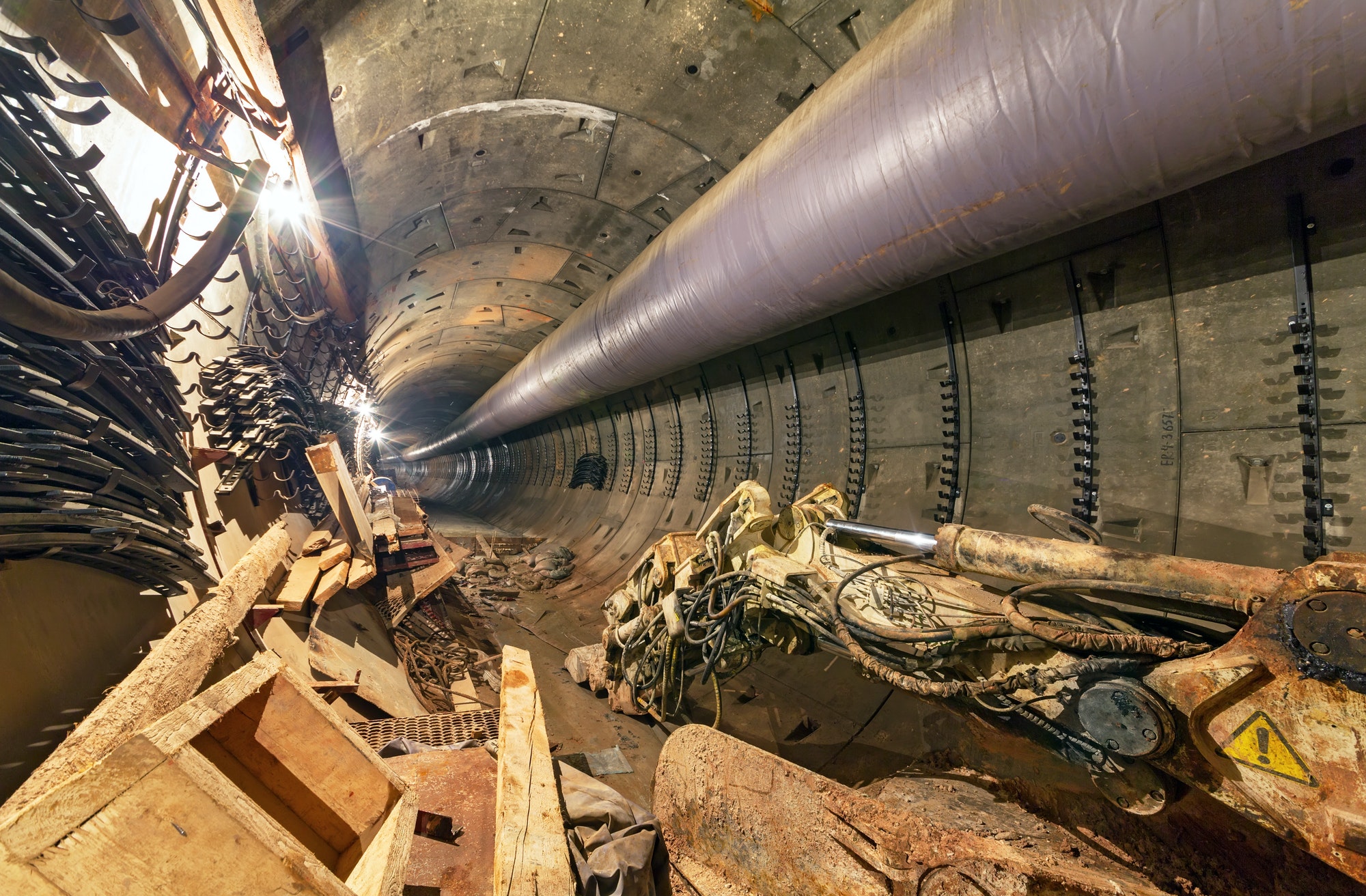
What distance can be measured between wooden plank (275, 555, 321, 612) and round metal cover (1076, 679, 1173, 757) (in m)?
4.36

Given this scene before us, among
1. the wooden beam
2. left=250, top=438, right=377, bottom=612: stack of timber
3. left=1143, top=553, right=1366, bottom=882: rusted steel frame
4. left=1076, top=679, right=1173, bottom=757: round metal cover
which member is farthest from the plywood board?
left=1143, top=553, right=1366, bottom=882: rusted steel frame

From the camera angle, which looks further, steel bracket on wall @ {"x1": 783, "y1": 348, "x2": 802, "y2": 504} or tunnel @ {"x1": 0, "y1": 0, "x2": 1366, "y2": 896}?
steel bracket on wall @ {"x1": 783, "y1": 348, "x2": 802, "y2": 504}

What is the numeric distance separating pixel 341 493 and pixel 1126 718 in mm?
5557

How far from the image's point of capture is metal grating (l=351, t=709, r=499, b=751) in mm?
3045

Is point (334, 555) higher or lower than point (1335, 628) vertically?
lower

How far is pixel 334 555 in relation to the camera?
169 inches

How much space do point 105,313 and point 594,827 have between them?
8.89 ft

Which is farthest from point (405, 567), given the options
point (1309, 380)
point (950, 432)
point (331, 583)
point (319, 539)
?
point (1309, 380)

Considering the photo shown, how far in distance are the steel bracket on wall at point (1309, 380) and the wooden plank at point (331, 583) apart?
18.5 feet

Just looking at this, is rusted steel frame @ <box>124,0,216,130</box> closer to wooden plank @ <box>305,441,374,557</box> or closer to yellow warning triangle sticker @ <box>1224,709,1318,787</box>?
wooden plank @ <box>305,441,374,557</box>

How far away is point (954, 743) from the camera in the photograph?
3029 millimetres

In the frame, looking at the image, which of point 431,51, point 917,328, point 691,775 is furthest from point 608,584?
point 431,51

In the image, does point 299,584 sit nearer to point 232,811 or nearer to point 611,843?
point 611,843

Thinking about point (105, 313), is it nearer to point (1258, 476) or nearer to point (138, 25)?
point (138, 25)
